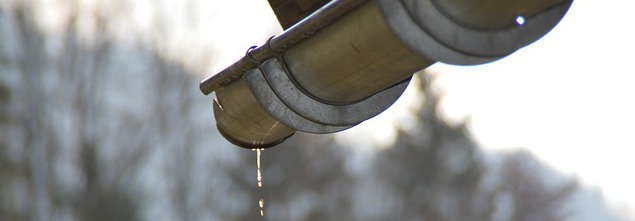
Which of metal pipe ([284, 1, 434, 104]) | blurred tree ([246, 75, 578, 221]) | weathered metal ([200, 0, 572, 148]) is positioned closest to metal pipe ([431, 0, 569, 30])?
weathered metal ([200, 0, 572, 148])

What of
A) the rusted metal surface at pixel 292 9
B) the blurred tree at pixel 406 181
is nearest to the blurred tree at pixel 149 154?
the blurred tree at pixel 406 181

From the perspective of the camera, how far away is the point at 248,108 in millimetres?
3945

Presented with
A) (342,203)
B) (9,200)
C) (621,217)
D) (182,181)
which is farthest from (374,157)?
(621,217)

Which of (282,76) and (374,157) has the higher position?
(374,157)

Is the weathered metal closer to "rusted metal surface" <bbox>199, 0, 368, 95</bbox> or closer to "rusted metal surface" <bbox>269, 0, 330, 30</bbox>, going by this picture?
"rusted metal surface" <bbox>199, 0, 368, 95</bbox>

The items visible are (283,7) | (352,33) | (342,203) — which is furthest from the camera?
(342,203)

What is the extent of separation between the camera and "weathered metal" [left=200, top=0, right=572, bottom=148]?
299cm

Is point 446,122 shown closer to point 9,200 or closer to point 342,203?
point 342,203

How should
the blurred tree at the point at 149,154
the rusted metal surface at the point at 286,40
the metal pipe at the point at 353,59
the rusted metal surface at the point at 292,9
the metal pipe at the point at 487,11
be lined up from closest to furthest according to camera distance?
the metal pipe at the point at 487,11 < the metal pipe at the point at 353,59 < the rusted metal surface at the point at 286,40 < the rusted metal surface at the point at 292,9 < the blurred tree at the point at 149,154

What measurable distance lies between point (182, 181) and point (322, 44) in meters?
30.7

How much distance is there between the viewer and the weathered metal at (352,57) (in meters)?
2.99

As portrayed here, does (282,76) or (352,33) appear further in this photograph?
(282,76)

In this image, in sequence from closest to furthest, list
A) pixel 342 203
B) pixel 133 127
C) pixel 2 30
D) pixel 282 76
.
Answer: pixel 282 76
pixel 2 30
pixel 133 127
pixel 342 203

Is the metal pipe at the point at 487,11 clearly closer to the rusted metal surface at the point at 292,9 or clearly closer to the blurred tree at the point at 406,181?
the rusted metal surface at the point at 292,9
